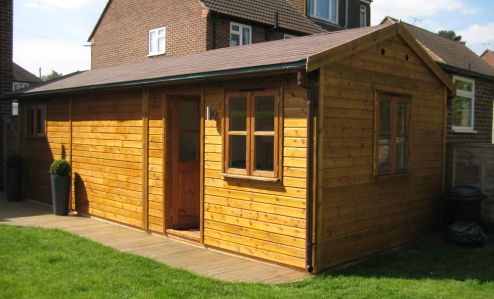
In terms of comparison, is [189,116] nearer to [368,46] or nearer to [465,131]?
[368,46]

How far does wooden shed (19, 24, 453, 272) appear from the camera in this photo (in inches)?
274

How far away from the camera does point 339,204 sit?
23.7 feet

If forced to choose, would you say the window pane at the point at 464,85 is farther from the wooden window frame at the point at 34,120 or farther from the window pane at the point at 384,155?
the wooden window frame at the point at 34,120

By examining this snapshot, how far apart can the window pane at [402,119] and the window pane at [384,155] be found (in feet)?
1.38

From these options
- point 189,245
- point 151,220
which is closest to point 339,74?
point 189,245

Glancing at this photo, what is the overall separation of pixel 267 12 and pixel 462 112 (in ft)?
35.3

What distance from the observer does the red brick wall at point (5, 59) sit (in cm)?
1541

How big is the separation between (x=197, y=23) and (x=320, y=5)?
910cm

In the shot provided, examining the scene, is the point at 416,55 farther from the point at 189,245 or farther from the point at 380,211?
the point at 189,245

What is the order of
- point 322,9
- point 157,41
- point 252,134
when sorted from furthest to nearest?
point 322,9, point 157,41, point 252,134

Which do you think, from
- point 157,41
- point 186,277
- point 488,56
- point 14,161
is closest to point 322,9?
point 157,41

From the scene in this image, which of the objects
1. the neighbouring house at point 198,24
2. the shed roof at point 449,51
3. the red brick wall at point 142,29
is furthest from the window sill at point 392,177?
the red brick wall at point 142,29

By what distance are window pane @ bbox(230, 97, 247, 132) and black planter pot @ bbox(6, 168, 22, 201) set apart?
786cm

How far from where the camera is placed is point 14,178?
43.2ft
